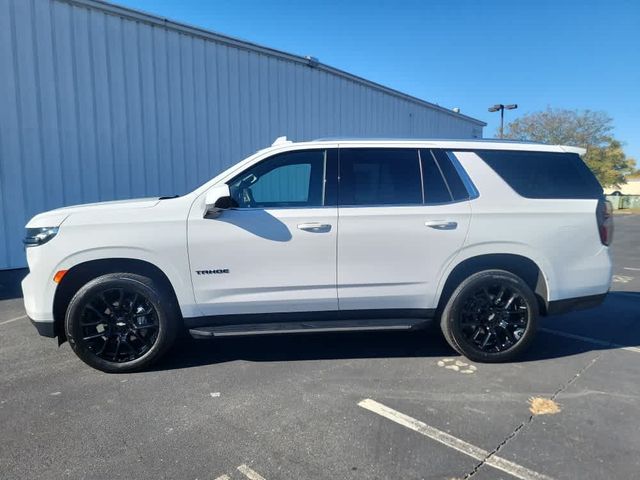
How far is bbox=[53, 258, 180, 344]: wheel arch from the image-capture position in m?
3.64

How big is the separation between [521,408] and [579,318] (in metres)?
2.85

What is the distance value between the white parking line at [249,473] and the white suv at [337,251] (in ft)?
4.18

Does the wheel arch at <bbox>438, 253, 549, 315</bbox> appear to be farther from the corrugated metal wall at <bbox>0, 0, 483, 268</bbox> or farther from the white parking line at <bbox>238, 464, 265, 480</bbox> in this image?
the corrugated metal wall at <bbox>0, 0, 483, 268</bbox>

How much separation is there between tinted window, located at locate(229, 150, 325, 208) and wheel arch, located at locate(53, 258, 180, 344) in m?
0.91

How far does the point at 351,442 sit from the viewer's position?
274cm

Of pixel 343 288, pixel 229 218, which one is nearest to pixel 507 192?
pixel 343 288

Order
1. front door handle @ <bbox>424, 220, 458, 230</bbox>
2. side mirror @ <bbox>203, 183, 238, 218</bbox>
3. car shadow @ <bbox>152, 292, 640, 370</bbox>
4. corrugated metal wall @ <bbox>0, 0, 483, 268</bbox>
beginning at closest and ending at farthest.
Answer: side mirror @ <bbox>203, 183, 238, 218</bbox> < front door handle @ <bbox>424, 220, 458, 230</bbox> < car shadow @ <bbox>152, 292, 640, 370</bbox> < corrugated metal wall @ <bbox>0, 0, 483, 268</bbox>

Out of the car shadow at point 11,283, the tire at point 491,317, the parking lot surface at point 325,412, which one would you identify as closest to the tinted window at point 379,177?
the tire at point 491,317

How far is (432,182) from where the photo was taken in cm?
391

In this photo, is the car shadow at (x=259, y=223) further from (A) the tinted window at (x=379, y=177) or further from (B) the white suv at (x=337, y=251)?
(A) the tinted window at (x=379, y=177)

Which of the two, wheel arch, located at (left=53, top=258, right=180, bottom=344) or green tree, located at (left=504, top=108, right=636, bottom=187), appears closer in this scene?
wheel arch, located at (left=53, top=258, right=180, bottom=344)

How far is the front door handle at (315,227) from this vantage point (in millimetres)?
3662

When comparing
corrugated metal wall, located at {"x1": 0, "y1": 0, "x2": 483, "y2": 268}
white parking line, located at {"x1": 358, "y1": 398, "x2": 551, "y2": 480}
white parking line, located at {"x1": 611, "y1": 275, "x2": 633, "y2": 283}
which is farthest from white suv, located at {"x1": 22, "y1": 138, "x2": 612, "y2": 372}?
corrugated metal wall, located at {"x1": 0, "y1": 0, "x2": 483, "y2": 268}

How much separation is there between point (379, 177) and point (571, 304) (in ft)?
6.76
